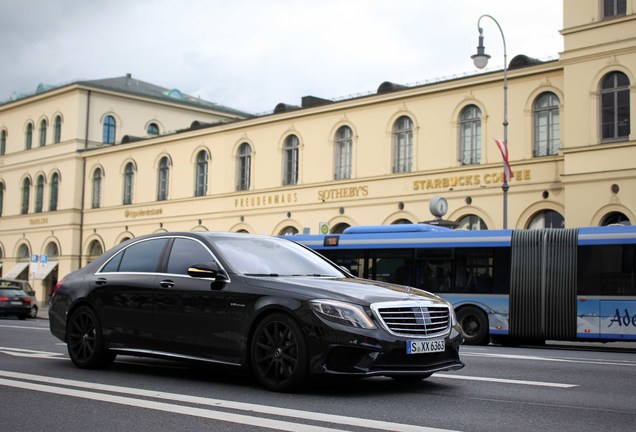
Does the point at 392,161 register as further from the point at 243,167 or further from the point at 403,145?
the point at 243,167

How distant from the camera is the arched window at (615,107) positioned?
2966 cm

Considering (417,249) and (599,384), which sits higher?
(417,249)

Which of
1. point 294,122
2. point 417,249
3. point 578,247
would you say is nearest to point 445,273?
point 417,249

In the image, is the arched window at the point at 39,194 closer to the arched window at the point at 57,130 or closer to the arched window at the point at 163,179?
the arched window at the point at 57,130

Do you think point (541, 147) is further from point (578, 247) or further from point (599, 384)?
point (599, 384)

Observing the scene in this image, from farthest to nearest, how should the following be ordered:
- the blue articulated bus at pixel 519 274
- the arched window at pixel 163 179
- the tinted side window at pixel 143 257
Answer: the arched window at pixel 163 179 → the blue articulated bus at pixel 519 274 → the tinted side window at pixel 143 257

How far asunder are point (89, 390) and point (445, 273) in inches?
618

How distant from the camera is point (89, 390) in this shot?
8609 mm

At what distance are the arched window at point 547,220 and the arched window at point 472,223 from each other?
2.09 m

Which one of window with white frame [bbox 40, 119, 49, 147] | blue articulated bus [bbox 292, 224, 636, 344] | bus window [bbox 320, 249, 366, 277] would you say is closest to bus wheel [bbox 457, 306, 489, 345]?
blue articulated bus [bbox 292, 224, 636, 344]

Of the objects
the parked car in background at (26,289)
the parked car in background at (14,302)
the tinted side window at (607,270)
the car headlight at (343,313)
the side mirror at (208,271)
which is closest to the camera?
the car headlight at (343,313)

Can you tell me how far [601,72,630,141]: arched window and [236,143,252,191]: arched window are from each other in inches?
782

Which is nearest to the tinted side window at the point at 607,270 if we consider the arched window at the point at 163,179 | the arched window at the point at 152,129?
the arched window at the point at 163,179

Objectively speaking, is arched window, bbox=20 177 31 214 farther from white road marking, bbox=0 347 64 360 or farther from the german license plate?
the german license plate
